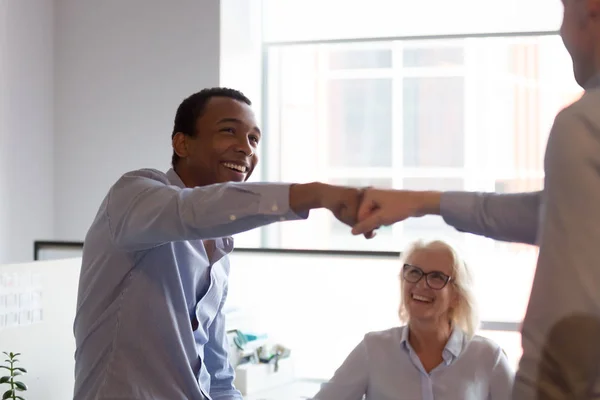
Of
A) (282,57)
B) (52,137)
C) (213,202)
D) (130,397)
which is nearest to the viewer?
(213,202)

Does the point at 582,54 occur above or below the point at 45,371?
above

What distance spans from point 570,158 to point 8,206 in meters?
3.31

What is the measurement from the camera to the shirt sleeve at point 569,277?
704 millimetres

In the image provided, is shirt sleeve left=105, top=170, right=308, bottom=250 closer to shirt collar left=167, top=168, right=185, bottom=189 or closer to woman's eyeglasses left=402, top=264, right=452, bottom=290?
shirt collar left=167, top=168, right=185, bottom=189

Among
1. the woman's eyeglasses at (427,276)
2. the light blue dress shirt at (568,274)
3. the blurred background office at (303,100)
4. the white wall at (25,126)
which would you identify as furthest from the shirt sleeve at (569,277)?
the white wall at (25,126)

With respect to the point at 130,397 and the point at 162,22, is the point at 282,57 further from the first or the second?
the point at 130,397

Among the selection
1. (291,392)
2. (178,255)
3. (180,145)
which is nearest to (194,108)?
(180,145)

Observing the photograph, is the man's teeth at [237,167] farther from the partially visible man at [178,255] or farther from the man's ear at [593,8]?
the man's ear at [593,8]

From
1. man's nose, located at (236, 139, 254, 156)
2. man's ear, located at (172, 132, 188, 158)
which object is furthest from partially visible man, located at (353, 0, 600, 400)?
man's ear, located at (172, 132, 188, 158)

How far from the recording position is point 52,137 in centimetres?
395

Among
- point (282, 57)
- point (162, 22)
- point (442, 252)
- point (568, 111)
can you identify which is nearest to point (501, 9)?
point (282, 57)

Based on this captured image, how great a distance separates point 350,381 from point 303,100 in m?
2.33

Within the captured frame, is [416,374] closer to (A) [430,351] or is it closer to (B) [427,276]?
(A) [430,351]

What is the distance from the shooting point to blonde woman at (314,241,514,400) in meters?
2.07
